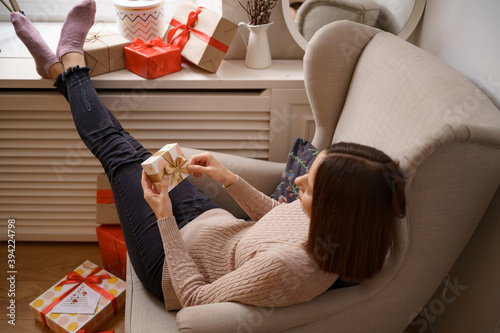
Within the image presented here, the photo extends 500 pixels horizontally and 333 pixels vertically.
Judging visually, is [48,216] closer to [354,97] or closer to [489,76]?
[354,97]

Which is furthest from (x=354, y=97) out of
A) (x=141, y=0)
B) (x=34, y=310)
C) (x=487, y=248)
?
(x=34, y=310)

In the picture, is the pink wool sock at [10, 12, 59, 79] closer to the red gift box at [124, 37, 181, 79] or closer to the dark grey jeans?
the dark grey jeans

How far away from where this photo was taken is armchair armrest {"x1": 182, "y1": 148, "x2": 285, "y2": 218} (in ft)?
4.63

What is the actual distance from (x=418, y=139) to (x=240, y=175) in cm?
70

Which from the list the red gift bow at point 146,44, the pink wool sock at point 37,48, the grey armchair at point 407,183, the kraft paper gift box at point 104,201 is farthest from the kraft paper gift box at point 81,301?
the red gift bow at point 146,44

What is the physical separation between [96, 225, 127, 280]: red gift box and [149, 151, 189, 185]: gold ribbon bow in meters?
0.50

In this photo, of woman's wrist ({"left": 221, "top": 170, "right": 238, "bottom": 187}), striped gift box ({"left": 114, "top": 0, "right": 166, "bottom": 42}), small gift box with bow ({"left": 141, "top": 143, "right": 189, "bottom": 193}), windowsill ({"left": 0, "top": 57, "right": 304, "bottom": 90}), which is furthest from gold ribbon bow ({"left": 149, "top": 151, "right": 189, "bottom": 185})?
striped gift box ({"left": 114, "top": 0, "right": 166, "bottom": 42})

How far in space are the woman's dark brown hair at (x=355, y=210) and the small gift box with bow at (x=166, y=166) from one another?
449 mm

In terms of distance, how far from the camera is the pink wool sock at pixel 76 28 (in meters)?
1.49

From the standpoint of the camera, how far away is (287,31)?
1.68 metres

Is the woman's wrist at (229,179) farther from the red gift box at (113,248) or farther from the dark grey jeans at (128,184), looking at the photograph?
the red gift box at (113,248)

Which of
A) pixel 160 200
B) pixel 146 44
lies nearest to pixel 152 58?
pixel 146 44

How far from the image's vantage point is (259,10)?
5.03ft

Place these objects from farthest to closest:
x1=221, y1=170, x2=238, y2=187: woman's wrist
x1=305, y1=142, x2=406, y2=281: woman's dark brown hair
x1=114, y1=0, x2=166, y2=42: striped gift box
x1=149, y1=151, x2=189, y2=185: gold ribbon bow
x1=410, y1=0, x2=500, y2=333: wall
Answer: x1=114, y1=0, x2=166, y2=42: striped gift box, x1=221, y1=170, x2=238, y2=187: woman's wrist, x1=149, y1=151, x2=189, y2=185: gold ribbon bow, x1=410, y1=0, x2=500, y2=333: wall, x1=305, y1=142, x2=406, y2=281: woman's dark brown hair
